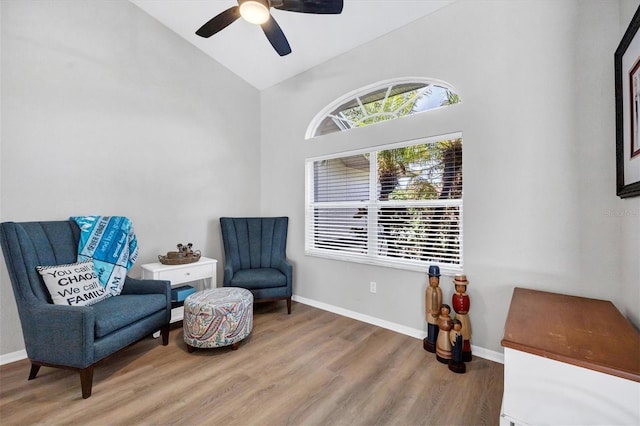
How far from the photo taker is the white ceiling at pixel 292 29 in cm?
255

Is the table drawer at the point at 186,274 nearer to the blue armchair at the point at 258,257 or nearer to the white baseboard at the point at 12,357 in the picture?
the blue armchair at the point at 258,257

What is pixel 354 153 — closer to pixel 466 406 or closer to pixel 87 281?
pixel 466 406

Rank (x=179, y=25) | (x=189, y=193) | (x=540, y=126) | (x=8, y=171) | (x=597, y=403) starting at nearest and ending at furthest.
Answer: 1. (x=597, y=403)
2. (x=540, y=126)
3. (x=8, y=171)
4. (x=179, y=25)
5. (x=189, y=193)

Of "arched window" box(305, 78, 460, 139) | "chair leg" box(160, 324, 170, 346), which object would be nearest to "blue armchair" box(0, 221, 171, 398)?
"chair leg" box(160, 324, 170, 346)

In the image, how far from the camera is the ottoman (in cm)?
223

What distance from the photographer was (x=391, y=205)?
287cm

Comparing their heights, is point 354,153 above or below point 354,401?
above

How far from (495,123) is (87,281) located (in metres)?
3.44

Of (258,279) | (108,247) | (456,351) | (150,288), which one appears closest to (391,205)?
(456,351)

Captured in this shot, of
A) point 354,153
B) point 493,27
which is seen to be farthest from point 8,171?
point 493,27

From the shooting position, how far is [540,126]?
2.00 meters

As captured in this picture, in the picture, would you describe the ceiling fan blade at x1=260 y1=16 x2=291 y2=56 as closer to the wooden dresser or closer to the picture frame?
the picture frame

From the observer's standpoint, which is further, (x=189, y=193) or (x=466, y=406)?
(x=189, y=193)

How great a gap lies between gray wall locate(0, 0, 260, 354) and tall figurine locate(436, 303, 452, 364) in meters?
2.76
